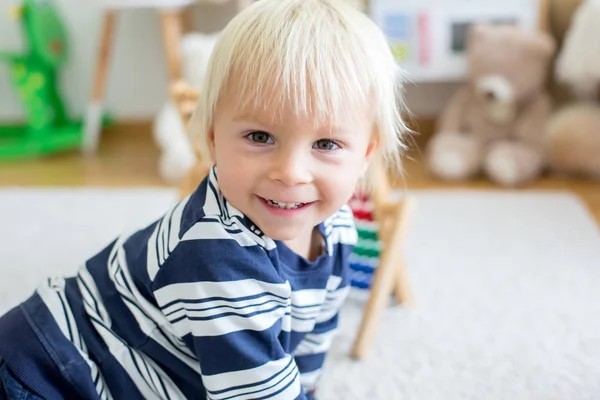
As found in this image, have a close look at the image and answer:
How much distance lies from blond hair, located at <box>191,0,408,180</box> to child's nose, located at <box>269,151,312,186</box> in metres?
0.04

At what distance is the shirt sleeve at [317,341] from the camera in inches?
33.0

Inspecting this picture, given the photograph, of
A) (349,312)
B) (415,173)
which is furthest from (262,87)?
(415,173)

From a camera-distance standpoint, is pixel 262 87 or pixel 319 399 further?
pixel 319 399

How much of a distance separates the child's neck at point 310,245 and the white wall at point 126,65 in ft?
4.65

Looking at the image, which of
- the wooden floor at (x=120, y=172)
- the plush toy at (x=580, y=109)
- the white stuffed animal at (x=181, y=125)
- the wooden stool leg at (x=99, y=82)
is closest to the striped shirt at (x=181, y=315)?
the white stuffed animal at (x=181, y=125)

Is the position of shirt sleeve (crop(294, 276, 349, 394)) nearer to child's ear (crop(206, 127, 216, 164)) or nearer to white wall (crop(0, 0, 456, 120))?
child's ear (crop(206, 127, 216, 164))

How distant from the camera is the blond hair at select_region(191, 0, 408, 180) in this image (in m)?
0.62

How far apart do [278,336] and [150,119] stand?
171 centimetres

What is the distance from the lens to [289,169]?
2.05 ft

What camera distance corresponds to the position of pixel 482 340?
3.58ft

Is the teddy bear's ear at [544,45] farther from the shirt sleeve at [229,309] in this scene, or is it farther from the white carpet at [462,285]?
the shirt sleeve at [229,309]

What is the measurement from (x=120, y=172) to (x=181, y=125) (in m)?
0.32

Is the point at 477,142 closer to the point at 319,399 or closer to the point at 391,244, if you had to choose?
the point at 391,244

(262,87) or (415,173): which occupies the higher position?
(262,87)
